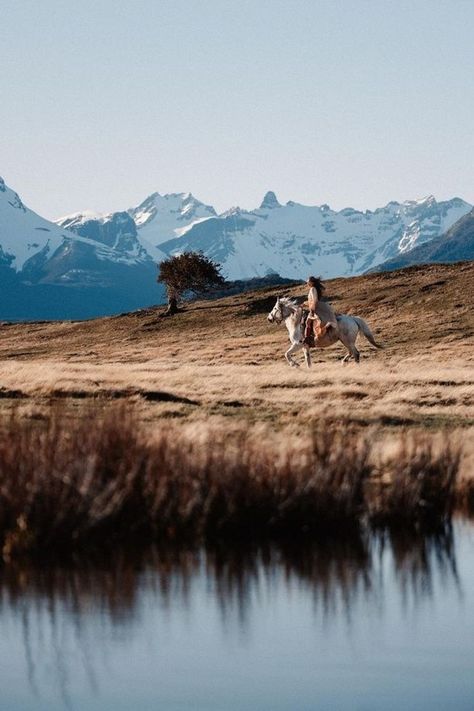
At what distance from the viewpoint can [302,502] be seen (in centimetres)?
1625

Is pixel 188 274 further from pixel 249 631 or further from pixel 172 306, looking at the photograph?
pixel 249 631

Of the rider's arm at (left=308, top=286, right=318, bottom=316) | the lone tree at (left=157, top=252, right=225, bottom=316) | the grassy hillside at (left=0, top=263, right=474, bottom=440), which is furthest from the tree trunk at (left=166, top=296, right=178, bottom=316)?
the rider's arm at (left=308, top=286, right=318, bottom=316)

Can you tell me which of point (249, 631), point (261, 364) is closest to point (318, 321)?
point (261, 364)

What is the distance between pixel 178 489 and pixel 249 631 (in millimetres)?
3176

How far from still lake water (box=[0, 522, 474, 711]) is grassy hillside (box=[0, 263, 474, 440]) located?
21.6ft

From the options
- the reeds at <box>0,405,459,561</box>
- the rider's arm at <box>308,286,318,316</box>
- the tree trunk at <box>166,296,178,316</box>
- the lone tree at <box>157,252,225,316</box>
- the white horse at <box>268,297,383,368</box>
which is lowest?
the reeds at <box>0,405,459,561</box>

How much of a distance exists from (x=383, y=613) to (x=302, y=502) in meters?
3.04

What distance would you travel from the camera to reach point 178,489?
51.2 ft

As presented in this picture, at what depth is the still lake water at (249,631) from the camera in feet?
35.3

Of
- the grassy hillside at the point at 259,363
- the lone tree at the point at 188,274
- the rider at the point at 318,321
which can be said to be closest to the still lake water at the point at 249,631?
the grassy hillside at the point at 259,363

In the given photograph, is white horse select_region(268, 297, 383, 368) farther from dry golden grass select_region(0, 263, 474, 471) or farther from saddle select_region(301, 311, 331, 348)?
dry golden grass select_region(0, 263, 474, 471)

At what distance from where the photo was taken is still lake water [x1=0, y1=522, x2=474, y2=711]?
10750 millimetres

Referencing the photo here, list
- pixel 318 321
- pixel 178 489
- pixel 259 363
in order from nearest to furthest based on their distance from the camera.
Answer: pixel 178 489, pixel 318 321, pixel 259 363

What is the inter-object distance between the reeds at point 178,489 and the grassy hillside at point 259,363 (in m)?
4.28
